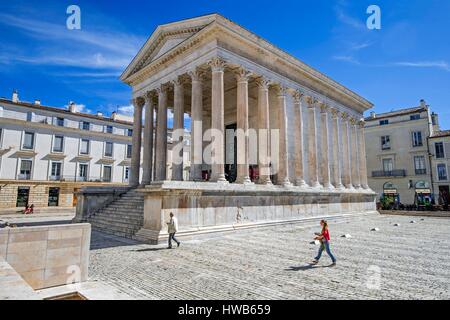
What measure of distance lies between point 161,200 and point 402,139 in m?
38.9

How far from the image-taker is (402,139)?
38781 mm

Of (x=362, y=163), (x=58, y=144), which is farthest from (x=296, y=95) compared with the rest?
(x=58, y=144)

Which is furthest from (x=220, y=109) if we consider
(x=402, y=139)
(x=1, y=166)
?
(x=402, y=139)

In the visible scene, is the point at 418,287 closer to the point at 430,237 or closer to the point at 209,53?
the point at 430,237

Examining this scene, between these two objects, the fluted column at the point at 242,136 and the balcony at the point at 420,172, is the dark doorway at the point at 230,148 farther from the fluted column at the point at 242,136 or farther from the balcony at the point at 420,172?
the balcony at the point at 420,172

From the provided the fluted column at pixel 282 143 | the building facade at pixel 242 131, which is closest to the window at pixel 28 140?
the building facade at pixel 242 131

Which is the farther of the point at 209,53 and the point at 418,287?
the point at 209,53

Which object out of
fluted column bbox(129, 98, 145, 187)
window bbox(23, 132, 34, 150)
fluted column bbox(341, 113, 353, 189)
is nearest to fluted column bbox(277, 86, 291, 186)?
fluted column bbox(341, 113, 353, 189)

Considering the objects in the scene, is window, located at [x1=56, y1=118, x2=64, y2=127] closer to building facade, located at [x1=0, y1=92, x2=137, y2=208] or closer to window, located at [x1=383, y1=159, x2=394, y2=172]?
building facade, located at [x1=0, y1=92, x2=137, y2=208]

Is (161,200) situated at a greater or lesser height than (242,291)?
greater

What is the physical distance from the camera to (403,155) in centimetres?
3850

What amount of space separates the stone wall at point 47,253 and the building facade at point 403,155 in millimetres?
39100

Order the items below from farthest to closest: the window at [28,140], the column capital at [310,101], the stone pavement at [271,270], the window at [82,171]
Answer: the window at [82,171]
the window at [28,140]
the column capital at [310,101]
the stone pavement at [271,270]

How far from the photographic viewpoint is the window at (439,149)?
35.7 metres
